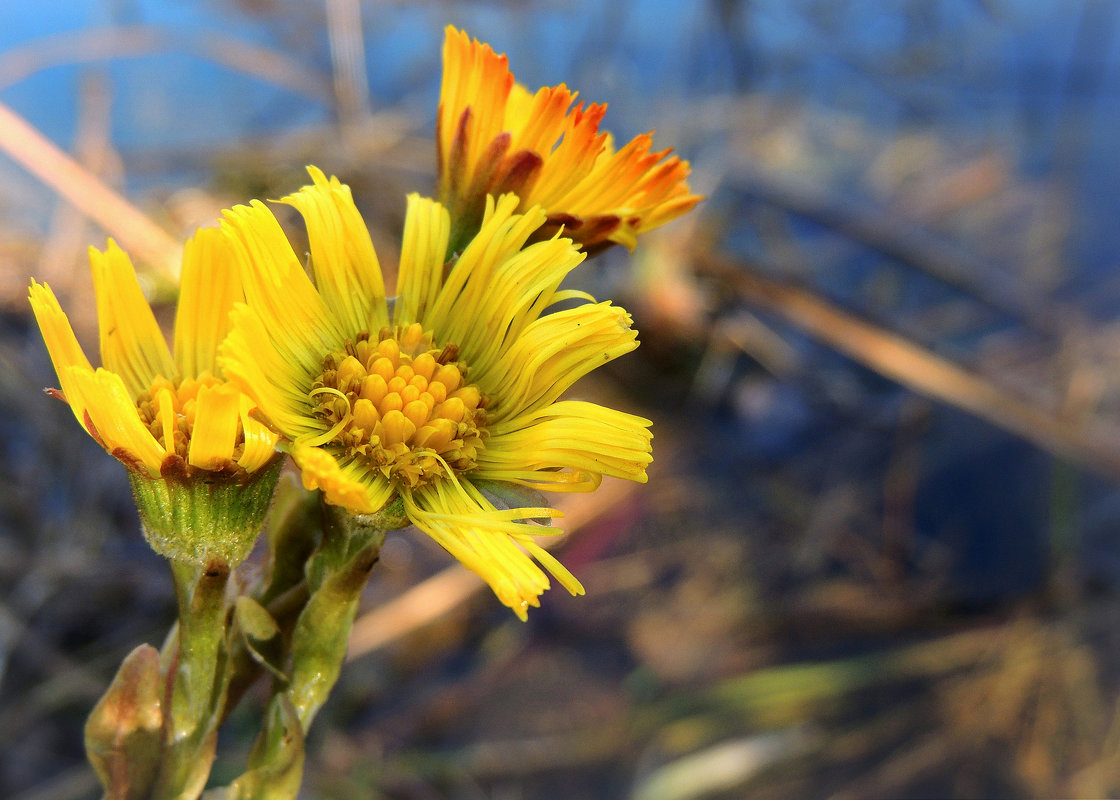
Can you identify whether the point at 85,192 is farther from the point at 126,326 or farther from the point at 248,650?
the point at 248,650

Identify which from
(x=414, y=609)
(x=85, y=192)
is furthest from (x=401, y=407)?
(x=85, y=192)

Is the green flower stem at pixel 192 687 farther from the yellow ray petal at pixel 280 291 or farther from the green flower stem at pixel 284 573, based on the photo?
the yellow ray petal at pixel 280 291

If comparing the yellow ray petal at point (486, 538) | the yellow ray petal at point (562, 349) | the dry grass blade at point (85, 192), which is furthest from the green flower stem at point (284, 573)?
the dry grass blade at point (85, 192)

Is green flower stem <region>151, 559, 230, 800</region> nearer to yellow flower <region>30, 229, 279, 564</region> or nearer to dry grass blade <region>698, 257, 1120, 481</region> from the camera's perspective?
yellow flower <region>30, 229, 279, 564</region>

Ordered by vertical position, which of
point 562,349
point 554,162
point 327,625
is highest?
point 554,162

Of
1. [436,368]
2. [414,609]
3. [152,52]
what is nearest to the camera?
[436,368]

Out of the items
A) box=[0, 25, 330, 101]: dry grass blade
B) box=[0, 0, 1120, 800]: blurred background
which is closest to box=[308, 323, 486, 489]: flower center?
box=[0, 0, 1120, 800]: blurred background
